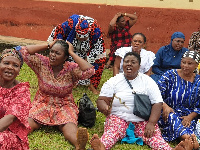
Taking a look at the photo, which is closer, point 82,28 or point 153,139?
point 153,139

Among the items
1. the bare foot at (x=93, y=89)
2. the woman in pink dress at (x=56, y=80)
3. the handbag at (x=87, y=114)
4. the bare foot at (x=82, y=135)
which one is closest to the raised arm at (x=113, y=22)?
the bare foot at (x=93, y=89)

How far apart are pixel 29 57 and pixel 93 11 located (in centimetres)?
471

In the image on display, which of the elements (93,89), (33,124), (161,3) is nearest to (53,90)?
(33,124)

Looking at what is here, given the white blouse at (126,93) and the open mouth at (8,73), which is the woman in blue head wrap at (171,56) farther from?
the open mouth at (8,73)

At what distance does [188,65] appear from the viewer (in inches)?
192

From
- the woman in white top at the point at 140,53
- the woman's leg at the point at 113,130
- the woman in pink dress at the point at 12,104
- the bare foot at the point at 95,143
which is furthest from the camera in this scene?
the woman in white top at the point at 140,53

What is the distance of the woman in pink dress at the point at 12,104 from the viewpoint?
321 cm

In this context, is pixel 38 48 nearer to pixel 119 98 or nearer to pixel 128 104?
pixel 119 98

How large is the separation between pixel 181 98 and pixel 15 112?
263 centimetres

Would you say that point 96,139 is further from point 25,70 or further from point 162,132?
point 25,70

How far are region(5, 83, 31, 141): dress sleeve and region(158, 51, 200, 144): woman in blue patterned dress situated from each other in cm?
224

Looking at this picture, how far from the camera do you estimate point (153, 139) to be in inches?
176

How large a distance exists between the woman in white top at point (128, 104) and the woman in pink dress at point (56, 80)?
0.40m

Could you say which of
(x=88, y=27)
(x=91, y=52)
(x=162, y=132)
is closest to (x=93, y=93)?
(x=91, y=52)
